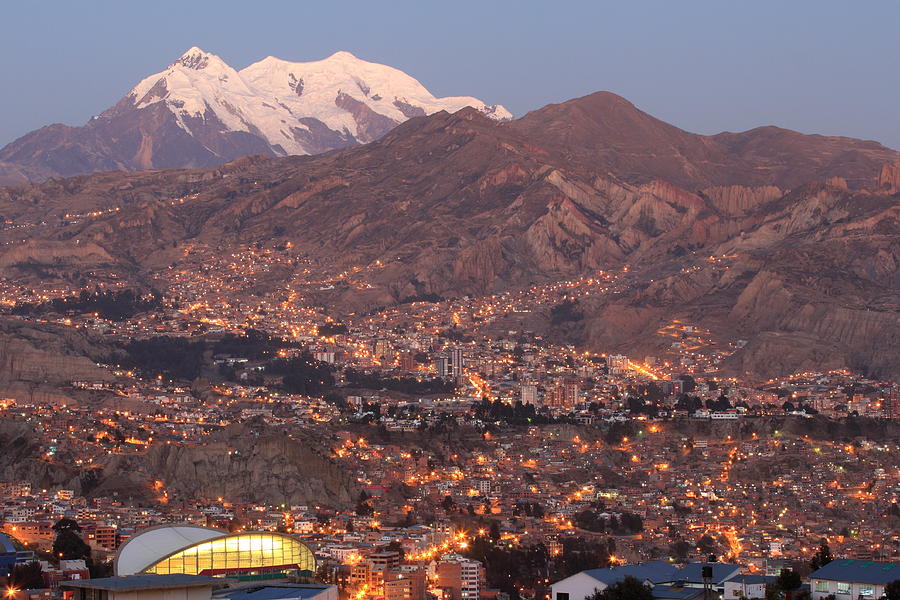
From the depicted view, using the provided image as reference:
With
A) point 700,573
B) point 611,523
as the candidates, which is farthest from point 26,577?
point 611,523

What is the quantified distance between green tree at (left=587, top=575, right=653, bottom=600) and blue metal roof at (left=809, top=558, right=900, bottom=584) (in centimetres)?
452

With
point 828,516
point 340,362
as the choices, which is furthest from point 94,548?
point 340,362

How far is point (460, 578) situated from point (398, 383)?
2743 inches

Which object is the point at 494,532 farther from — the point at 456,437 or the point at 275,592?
the point at 275,592

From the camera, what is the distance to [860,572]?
4897cm

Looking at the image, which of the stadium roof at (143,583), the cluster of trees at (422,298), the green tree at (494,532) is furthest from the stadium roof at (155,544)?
the cluster of trees at (422,298)

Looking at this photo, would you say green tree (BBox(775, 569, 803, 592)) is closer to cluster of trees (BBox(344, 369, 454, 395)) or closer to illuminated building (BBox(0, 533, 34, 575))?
illuminated building (BBox(0, 533, 34, 575))

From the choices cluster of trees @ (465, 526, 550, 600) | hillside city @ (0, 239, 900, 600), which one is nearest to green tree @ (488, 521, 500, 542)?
hillside city @ (0, 239, 900, 600)

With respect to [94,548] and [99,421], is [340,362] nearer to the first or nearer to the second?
[99,421]

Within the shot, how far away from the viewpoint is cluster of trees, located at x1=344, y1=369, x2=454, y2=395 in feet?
452

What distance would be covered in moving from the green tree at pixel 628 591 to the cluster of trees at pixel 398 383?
289 feet

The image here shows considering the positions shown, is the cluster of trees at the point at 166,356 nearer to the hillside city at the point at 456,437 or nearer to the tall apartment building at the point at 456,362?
the hillside city at the point at 456,437

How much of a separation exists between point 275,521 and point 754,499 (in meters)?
25.7

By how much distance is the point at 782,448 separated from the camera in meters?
108
